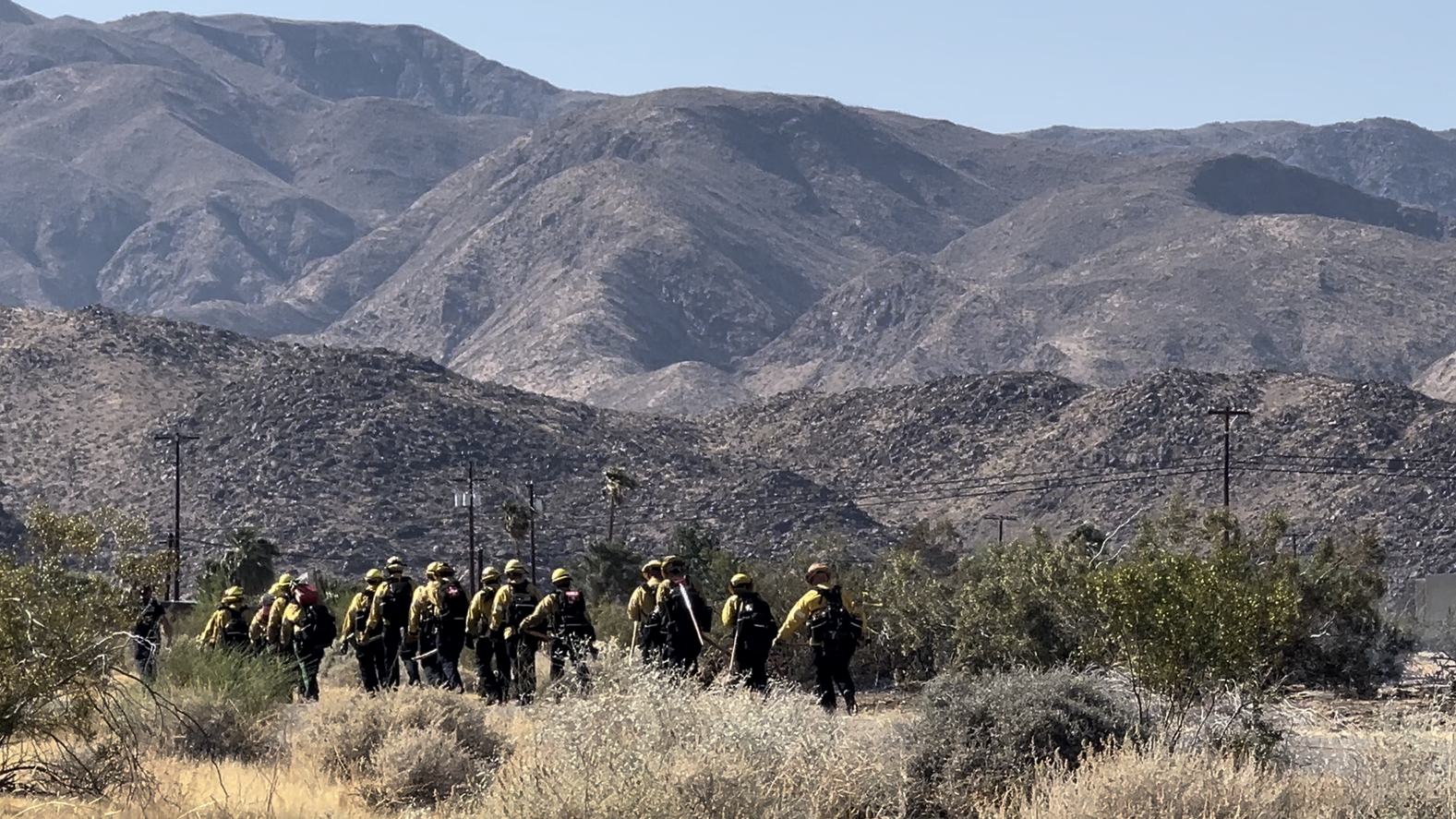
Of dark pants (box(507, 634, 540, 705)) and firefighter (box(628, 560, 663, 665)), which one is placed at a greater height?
firefighter (box(628, 560, 663, 665))

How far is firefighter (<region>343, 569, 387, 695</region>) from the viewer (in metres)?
22.9

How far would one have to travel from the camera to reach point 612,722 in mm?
11797

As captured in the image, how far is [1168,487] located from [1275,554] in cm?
5807

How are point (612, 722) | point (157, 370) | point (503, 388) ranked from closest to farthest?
point (612, 722)
point (157, 370)
point (503, 388)

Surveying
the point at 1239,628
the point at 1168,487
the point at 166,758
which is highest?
the point at 1239,628

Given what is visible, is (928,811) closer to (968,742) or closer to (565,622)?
(968,742)

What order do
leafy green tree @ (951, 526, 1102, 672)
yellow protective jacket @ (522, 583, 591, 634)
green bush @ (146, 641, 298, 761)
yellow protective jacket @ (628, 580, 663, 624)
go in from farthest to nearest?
leafy green tree @ (951, 526, 1102, 672) → yellow protective jacket @ (522, 583, 591, 634) → yellow protective jacket @ (628, 580, 663, 624) → green bush @ (146, 641, 298, 761)

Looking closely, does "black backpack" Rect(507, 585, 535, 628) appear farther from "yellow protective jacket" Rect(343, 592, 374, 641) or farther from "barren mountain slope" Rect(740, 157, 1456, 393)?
"barren mountain slope" Rect(740, 157, 1456, 393)

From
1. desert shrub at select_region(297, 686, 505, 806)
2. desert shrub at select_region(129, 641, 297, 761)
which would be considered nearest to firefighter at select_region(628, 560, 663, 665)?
desert shrub at select_region(297, 686, 505, 806)

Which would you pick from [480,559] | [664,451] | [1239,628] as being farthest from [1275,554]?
[664,451]

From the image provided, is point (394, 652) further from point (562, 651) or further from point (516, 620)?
point (562, 651)

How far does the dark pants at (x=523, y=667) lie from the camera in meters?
20.3

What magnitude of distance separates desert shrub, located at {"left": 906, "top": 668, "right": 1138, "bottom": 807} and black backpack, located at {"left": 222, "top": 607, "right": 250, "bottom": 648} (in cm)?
1098

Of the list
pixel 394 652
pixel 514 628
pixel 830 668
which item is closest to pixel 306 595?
pixel 394 652
